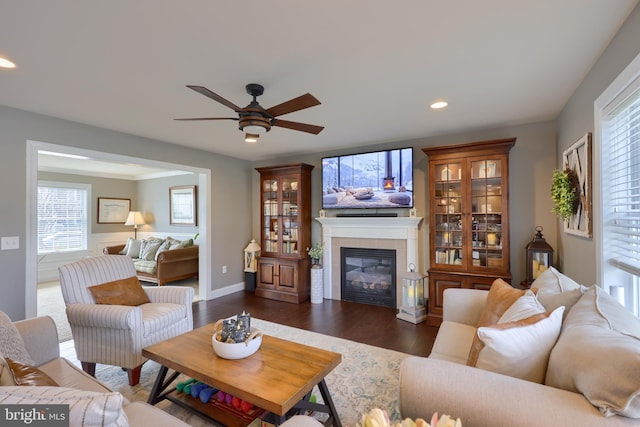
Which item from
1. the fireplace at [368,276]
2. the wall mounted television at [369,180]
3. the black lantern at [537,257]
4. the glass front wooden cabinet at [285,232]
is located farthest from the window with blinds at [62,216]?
the black lantern at [537,257]

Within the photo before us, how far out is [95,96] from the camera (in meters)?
2.66

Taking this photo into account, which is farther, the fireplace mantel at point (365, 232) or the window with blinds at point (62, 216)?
the window with blinds at point (62, 216)

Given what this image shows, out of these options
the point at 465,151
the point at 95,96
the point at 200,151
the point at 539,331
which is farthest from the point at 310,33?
the point at 200,151

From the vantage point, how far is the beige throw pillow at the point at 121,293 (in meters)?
2.59

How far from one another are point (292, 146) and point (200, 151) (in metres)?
1.51

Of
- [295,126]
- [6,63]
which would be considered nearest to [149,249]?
[6,63]

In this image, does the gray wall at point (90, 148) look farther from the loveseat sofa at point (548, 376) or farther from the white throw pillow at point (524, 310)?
the white throw pillow at point (524, 310)

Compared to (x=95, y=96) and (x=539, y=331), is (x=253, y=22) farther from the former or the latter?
(x=539, y=331)

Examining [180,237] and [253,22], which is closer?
[253,22]

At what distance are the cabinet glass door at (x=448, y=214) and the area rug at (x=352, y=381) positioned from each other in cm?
154

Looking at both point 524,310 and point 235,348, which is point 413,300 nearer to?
point 524,310

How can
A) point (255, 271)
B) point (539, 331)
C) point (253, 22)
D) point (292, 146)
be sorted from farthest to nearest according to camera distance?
point (255, 271), point (292, 146), point (253, 22), point (539, 331)

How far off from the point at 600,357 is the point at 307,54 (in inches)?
84.1

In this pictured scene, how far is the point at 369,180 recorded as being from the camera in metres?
4.40
